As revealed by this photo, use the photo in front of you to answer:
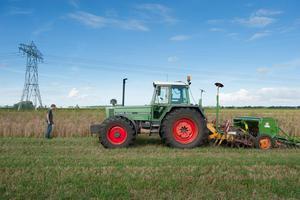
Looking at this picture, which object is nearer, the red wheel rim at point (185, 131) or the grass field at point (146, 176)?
the grass field at point (146, 176)

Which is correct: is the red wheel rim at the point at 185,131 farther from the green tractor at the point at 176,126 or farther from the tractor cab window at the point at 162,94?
the tractor cab window at the point at 162,94

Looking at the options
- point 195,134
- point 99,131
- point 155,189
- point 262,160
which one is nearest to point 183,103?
point 195,134

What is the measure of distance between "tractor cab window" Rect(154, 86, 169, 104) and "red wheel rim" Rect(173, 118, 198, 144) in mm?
862

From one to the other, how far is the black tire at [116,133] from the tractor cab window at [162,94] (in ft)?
4.38

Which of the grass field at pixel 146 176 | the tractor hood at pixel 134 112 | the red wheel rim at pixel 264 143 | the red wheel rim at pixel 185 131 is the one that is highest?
the tractor hood at pixel 134 112

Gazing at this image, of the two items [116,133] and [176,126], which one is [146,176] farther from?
[176,126]

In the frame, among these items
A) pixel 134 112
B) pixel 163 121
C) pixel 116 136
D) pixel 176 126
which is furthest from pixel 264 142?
pixel 116 136

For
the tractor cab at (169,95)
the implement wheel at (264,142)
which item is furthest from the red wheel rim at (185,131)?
the implement wheel at (264,142)

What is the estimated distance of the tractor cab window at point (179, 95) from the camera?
1150cm

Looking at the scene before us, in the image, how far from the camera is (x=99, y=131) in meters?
11.1

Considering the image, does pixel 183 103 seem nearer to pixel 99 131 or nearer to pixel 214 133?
pixel 214 133

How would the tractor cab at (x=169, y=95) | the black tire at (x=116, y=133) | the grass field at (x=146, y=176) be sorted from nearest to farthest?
the grass field at (x=146, y=176)
the black tire at (x=116, y=133)
the tractor cab at (x=169, y=95)

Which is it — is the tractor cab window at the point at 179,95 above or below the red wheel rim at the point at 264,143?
above

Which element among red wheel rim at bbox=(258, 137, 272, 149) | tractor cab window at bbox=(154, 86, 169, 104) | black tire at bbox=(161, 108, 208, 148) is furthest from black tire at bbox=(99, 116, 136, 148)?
red wheel rim at bbox=(258, 137, 272, 149)
